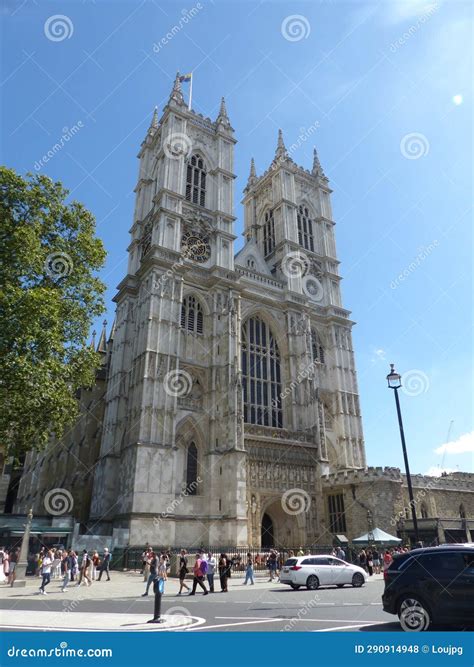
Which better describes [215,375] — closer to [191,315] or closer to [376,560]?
[191,315]

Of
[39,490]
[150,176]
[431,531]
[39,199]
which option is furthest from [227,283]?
[39,490]

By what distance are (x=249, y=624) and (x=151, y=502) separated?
2048cm

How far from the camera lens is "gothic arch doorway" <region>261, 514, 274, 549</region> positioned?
33.9 m

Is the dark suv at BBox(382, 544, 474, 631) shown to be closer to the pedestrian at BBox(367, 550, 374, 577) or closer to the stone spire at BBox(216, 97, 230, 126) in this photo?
the pedestrian at BBox(367, 550, 374, 577)

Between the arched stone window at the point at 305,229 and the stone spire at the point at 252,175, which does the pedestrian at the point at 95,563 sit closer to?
the arched stone window at the point at 305,229

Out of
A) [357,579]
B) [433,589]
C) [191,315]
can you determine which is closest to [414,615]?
[433,589]

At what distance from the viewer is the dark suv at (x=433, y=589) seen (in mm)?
7535

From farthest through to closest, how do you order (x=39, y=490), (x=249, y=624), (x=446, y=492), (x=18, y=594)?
(x=39, y=490), (x=446, y=492), (x=18, y=594), (x=249, y=624)

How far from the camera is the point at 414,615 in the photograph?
25.8 feet

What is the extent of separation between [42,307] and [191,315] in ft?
68.8

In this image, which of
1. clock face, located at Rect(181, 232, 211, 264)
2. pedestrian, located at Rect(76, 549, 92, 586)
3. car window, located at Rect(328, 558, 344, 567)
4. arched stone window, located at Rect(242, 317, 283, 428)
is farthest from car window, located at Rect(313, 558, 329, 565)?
clock face, located at Rect(181, 232, 211, 264)

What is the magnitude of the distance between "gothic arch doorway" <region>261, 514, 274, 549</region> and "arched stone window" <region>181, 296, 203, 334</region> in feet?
49.6

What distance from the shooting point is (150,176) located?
144 feet

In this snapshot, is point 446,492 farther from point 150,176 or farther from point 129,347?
point 150,176
